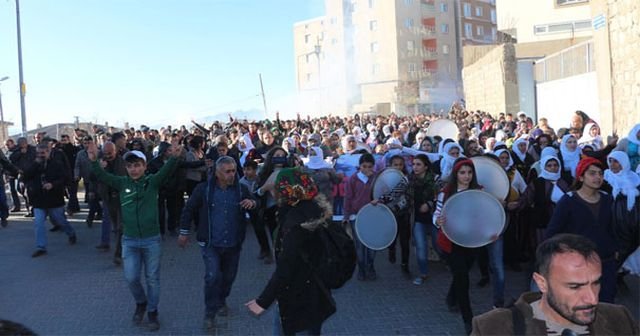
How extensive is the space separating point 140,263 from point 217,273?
31.4 inches

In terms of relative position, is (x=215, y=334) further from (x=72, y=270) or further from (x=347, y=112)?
(x=347, y=112)

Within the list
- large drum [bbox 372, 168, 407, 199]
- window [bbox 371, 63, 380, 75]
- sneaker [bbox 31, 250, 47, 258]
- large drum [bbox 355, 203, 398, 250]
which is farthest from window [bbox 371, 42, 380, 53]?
large drum [bbox 355, 203, 398, 250]

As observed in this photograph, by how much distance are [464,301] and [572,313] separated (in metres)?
3.28

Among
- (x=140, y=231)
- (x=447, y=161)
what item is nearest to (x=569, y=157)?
(x=447, y=161)

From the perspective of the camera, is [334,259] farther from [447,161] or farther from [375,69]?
[375,69]

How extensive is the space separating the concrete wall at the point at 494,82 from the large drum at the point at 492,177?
17530 millimetres

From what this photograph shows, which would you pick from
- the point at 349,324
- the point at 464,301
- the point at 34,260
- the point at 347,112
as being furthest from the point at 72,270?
the point at 347,112

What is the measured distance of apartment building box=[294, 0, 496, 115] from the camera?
193 feet

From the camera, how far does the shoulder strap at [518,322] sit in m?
1.99

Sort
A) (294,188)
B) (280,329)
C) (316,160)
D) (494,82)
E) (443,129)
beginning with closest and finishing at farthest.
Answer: (294,188), (280,329), (316,160), (443,129), (494,82)

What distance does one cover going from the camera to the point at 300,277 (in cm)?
367

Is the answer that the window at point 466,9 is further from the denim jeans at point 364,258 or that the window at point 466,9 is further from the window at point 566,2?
the denim jeans at point 364,258

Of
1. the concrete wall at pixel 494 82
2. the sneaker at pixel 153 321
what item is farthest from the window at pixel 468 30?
the sneaker at pixel 153 321

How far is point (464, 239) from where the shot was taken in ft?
16.8
